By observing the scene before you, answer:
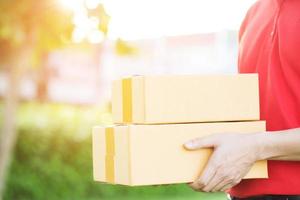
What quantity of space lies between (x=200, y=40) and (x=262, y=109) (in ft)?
73.6

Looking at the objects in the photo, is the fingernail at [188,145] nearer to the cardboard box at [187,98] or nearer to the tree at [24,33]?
the cardboard box at [187,98]

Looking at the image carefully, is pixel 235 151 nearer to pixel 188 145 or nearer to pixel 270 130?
pixel 188 145

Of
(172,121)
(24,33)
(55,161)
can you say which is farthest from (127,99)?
(55,161)

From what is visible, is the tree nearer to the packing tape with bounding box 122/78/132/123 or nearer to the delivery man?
the delivery man

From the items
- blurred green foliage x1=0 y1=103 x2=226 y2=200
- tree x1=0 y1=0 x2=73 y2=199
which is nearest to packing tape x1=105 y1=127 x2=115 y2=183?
tree x1=0 y1=0 x2=73 y2=199

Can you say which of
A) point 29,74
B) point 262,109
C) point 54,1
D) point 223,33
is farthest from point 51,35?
point 223,33

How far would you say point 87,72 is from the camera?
2162 cm

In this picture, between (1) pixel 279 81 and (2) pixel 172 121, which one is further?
(1) pixel 279 81

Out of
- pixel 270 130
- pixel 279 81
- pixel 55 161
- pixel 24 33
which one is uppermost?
pixel 24 33

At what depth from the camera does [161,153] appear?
7.60 feet

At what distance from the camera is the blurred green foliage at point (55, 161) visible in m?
10.1

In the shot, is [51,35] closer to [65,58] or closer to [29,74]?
[29,74]

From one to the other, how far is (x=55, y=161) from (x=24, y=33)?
222 cm

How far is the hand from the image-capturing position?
232 cm
